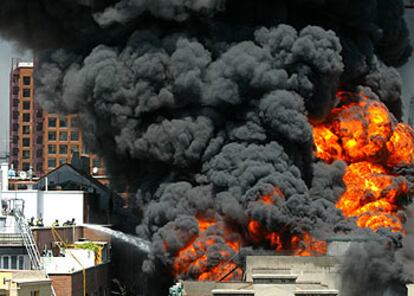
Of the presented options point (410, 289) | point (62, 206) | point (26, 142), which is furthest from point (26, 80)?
point (410, 289)

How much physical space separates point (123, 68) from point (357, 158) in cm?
1204

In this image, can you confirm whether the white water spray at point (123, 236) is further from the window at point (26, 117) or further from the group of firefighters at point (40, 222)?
the window at point (26, 117)

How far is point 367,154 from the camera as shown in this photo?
5981 cm

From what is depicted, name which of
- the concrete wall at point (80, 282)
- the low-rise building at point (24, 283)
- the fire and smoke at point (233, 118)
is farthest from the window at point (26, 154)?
the low-rise building at point (24, 283)

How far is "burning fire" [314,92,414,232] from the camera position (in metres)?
58.5

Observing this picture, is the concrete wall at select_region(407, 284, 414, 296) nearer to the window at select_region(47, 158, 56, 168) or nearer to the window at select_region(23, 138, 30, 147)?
the window at select_region(47, 158, 56, 168)

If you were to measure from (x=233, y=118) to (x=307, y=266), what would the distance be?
823 cm

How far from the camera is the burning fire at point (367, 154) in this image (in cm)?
5850

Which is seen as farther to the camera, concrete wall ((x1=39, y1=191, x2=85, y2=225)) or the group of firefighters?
concrete wall ((x1=39, y1=191, x2=85, y2=225))

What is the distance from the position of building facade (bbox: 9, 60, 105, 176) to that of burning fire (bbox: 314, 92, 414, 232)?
6464 centimetres

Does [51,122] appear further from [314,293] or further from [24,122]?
[314,293]

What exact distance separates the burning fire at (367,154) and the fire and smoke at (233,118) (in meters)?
0.07

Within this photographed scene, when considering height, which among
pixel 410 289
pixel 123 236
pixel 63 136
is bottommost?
pixel 410 289

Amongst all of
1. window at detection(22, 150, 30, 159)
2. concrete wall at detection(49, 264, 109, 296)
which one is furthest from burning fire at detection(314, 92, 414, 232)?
window at detection(22, 150, 30, 159)
